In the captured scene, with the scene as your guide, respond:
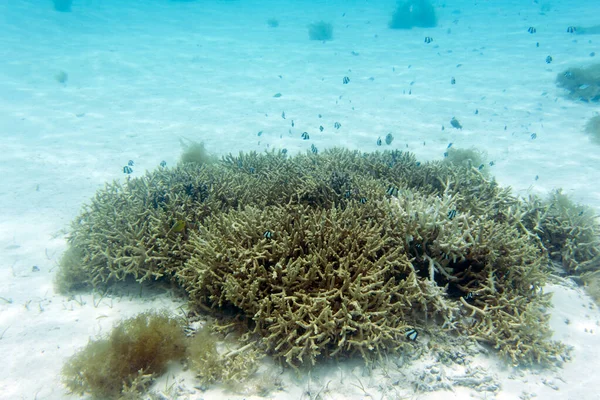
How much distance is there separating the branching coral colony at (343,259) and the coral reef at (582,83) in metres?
12.8

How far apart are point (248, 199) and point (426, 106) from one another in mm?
12895

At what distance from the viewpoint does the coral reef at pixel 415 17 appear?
33.9 metres

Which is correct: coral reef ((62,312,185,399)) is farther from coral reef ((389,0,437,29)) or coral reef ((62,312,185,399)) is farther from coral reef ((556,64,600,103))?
coral reef ((389,0,437,29))

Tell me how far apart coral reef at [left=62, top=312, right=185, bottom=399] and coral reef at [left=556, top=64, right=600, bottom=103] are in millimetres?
17871

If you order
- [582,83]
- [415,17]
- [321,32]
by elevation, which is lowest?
[582,83]

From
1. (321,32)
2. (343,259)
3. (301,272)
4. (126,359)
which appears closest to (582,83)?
(343,259)

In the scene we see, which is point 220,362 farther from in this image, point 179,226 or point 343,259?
point 179,226

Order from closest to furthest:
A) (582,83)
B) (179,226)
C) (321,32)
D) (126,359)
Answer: (126,359) < (179,226) < (582,83) < (321,32)

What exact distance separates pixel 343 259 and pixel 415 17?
38424 mm

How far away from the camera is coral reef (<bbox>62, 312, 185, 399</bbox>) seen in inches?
130

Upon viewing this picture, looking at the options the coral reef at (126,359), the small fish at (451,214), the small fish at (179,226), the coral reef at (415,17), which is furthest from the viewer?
the coral reef at (415,17)

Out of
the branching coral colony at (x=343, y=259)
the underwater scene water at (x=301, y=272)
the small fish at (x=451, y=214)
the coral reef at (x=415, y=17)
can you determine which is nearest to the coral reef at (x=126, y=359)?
the underwater scene water at (x=301, y=272)

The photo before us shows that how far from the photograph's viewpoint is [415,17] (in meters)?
34.6

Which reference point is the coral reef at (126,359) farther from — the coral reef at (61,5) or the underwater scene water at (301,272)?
the coral reef at (61,5)
